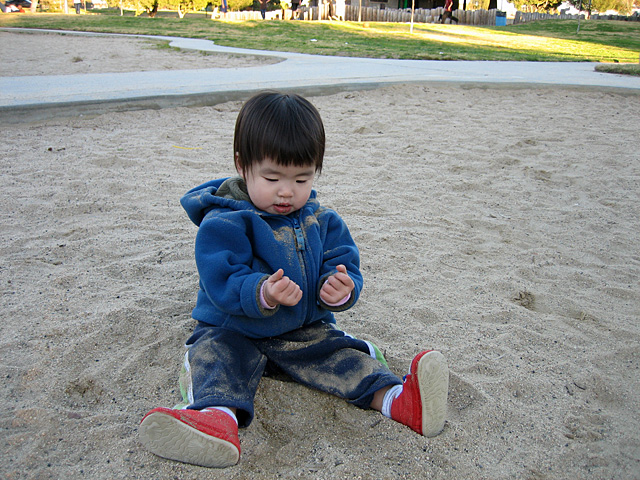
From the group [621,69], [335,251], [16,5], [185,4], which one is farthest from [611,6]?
[335,251]

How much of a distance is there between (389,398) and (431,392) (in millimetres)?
158

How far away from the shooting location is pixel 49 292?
2.40 metres

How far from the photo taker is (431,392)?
1.69 m

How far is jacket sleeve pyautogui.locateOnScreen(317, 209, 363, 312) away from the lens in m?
1.96

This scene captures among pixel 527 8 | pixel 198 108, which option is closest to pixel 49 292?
pixel 198 108

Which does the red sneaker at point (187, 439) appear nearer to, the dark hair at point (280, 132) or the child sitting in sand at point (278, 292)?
the child sitting in sand at point (278, 292)

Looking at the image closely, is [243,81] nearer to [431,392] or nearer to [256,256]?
[256,256]

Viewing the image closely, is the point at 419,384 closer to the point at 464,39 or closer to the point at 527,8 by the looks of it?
the point at 464,39

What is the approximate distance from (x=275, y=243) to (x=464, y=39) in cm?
1713

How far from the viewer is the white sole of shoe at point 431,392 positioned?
66.3 inches

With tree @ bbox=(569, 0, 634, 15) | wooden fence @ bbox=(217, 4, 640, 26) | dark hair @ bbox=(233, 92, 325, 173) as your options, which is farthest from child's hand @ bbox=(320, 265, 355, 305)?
tree @ bbox=(569, 0, 634, 15)

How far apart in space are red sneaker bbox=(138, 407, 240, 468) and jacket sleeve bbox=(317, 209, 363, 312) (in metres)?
0.58

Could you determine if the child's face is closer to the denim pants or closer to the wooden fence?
Answer: the denim pants

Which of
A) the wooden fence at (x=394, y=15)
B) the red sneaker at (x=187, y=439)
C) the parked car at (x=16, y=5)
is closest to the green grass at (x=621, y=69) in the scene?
the red sneaker at (x=187, y=439)
